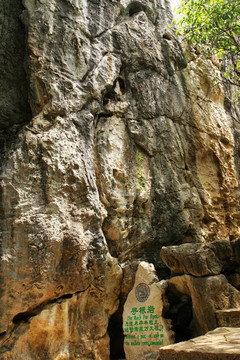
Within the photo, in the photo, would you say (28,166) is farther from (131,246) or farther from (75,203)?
(131,246)

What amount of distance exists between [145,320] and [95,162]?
3.99 metres

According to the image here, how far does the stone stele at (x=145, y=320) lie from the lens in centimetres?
668

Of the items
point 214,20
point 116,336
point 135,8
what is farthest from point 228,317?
point 135,8

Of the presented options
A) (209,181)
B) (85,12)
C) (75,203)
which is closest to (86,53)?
(85,12)

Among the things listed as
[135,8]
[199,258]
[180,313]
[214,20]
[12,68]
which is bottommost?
[180,313]

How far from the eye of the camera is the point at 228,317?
5.99m

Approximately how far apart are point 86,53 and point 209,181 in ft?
17.9

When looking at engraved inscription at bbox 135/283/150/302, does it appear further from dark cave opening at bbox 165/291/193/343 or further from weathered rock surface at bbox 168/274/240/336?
weathered rock surface at bbox 168/274/240/336

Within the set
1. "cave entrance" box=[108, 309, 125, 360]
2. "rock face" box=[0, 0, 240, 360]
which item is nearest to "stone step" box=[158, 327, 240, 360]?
"rock face" box=[0, 0, 240, 360]

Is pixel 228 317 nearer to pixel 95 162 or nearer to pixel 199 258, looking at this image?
pixel 199 258

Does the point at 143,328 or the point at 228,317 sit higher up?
the point at 228,317

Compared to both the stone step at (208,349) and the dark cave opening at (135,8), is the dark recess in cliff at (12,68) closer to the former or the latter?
the dark cave opening at (135,8)

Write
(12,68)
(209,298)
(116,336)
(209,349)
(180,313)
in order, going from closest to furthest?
(209,349), (209,298), (180,313), (116,336), (12,68)

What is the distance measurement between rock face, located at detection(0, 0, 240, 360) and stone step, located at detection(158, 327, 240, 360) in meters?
2.38
